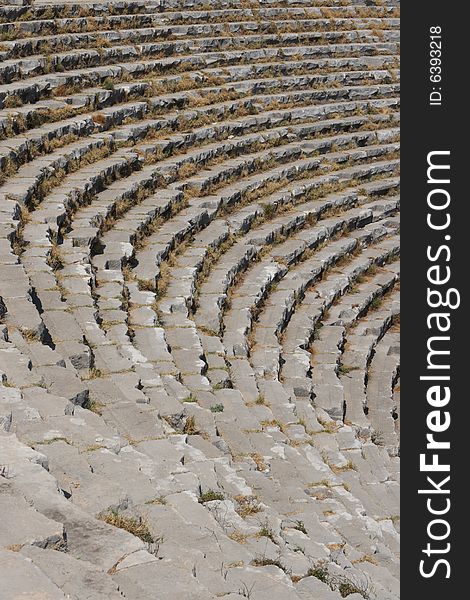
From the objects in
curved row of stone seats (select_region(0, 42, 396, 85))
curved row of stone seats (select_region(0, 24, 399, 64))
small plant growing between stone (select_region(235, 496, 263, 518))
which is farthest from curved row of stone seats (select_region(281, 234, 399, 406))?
curved row of stone seats (select_region(0, 24, 399, 64))

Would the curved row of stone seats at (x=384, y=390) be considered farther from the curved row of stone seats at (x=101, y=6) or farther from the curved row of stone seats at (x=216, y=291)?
the curved row of stone seats at (x=101, y=6)

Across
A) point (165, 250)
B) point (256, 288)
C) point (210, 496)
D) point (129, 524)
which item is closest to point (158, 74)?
point (165, 250)

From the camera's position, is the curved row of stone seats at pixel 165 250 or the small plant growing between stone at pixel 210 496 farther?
the curved row of stone seats at pixel 165 250

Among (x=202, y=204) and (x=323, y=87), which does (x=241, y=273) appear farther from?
(x=323, y=87)

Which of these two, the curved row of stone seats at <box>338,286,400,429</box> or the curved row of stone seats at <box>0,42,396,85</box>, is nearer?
the curved row of stone seats at <box>338,286,400,429</box>

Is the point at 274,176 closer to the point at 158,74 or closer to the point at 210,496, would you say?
the point at 158,74

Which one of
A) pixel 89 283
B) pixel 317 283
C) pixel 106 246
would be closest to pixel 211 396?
pixel 89 283

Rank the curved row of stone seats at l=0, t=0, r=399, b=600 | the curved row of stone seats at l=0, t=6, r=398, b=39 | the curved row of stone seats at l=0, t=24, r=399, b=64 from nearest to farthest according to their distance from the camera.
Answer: the curved row of stone seats at l=0, t=0, r=399, b=600 → the curved row of stone seats at l=0, t=24, r=399, b=64 → the curved row of stone seats at l=0, t=6, r=398, b=39

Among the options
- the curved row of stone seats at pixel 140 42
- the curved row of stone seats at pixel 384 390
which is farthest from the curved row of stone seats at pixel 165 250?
the curved row of stone seats at pixel 140 42

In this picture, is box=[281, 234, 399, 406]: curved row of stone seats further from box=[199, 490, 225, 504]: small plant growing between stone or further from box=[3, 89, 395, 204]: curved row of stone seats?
box=[199, 490, 225, 504]: small plant growing between stone

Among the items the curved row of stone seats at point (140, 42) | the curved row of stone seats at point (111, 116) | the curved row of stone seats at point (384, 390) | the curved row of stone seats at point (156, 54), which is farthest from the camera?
the curved row of stone seats at point (140, 42)

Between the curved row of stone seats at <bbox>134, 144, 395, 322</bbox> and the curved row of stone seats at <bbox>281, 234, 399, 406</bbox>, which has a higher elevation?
the curved row of stone seats at <bbox>134, 144, 395, 322</bbox>

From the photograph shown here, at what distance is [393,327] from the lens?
1295cm

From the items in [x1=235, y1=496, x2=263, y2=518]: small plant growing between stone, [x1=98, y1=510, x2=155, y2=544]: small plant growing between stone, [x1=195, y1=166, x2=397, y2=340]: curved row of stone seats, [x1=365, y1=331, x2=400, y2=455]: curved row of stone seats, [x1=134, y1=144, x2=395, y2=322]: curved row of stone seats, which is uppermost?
[x1=134, y1=144, x2=395, y2=322]: curved row of stone seats
